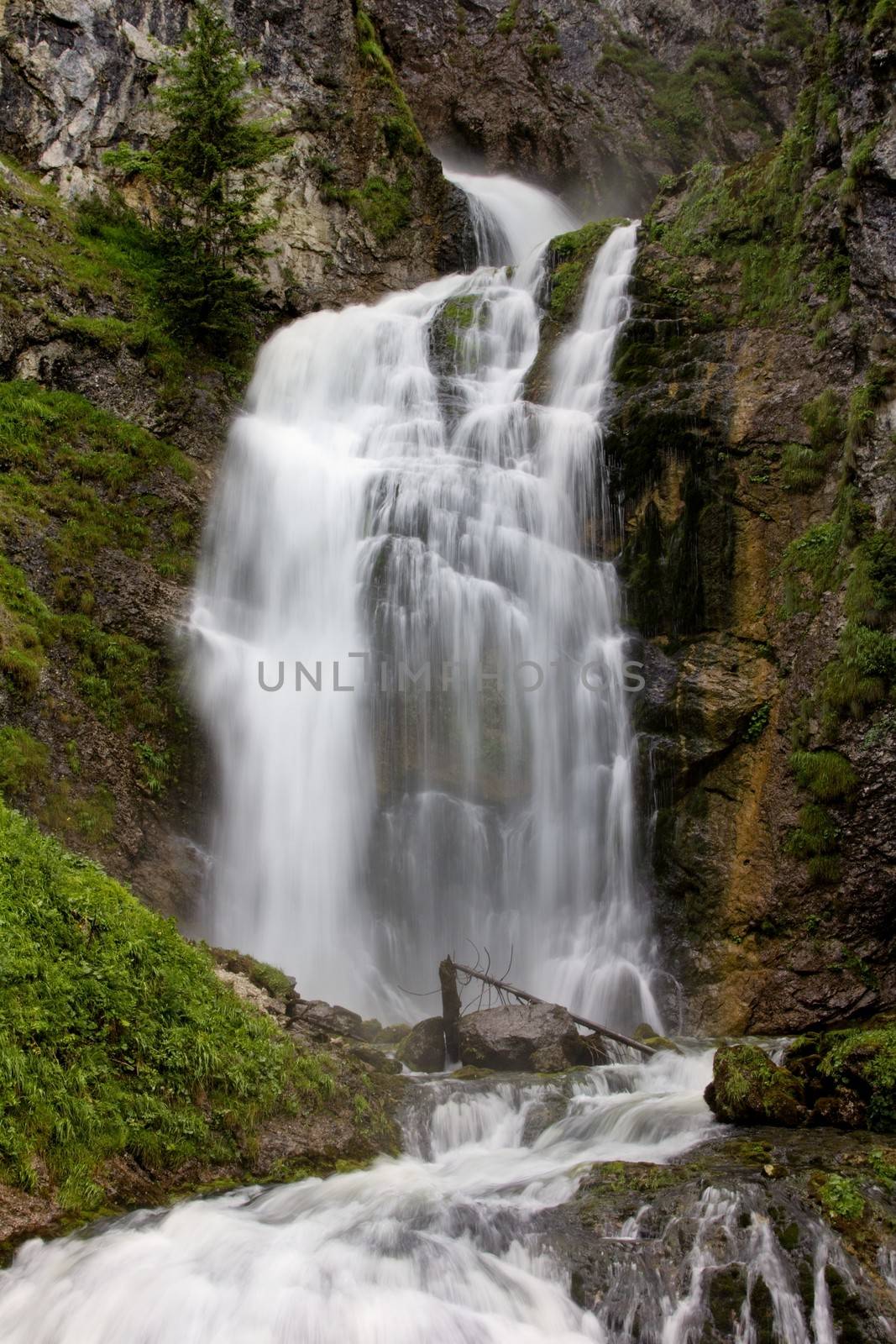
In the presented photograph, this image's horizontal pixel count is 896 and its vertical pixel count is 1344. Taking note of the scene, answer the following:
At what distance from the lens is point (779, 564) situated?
1361 cm

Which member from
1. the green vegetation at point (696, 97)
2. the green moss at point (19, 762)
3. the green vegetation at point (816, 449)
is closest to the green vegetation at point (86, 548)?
the green moss at point (19, 762)

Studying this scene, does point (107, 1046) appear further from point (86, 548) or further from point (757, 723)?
point (757, 723)

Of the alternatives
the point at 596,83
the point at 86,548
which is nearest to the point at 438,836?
the point at 86,548

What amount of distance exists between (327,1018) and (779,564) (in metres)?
9.22

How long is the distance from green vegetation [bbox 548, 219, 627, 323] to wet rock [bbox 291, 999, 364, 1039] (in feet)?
48.4

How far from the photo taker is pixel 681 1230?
546cm

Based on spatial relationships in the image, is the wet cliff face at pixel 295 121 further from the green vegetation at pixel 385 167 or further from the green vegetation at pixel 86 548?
the green vegetation at pixel 86 548

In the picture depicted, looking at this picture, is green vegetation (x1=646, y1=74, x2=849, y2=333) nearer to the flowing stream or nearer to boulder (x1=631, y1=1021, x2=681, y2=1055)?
the flowing stream

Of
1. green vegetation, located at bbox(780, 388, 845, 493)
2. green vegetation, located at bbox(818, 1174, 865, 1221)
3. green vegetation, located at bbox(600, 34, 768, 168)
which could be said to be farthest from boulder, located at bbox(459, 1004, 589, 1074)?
green vegetation, located at bbox(600, 34, 768, 168)

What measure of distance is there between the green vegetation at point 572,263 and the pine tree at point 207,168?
612cm

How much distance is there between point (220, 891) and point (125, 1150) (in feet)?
19.3

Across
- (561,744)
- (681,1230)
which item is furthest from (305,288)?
(681,1230)

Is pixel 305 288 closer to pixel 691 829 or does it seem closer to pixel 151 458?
pixel 151 458

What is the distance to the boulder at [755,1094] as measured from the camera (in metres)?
6.92
